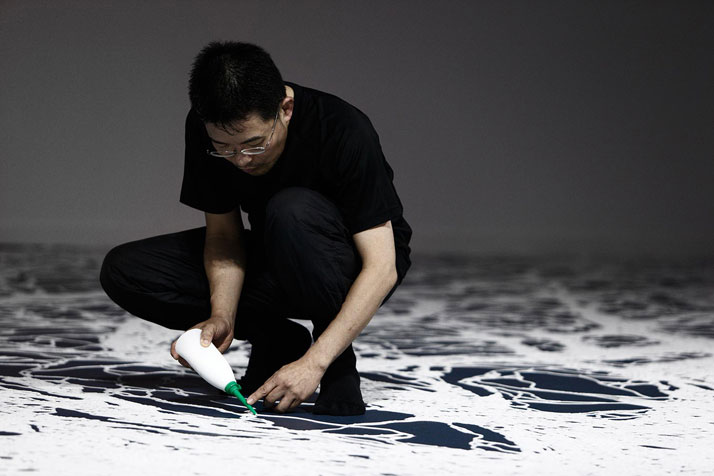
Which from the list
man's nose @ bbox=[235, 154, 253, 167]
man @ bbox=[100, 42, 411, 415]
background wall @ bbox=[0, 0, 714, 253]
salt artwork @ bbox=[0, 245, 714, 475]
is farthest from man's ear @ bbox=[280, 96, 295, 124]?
background wall @ bbox=[0, 0, 714, 253]

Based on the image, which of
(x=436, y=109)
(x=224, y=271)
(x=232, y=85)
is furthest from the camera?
(x=436, y=109)

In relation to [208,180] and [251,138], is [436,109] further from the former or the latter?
[251,138]

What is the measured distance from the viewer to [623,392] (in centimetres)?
193

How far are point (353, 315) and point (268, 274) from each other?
0.98 feet

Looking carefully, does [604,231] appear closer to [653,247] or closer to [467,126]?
[653,247]

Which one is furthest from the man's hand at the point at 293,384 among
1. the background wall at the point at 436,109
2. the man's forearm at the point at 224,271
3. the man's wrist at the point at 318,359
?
the background wall at the point at 436,109

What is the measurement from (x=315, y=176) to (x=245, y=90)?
0.28 metres

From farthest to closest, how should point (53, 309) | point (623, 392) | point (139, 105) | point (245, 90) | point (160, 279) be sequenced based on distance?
1. point (139, 105)
2. point (53, 309)
3. point (623, 392)
4. point (160, 279)
5. point (245, 90)

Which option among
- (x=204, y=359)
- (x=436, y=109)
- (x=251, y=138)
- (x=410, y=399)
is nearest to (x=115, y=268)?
(x=204, y=359)

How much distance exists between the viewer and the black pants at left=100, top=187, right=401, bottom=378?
1.57 meters

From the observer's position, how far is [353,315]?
1530 millimetres

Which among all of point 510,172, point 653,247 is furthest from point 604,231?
point 510,172

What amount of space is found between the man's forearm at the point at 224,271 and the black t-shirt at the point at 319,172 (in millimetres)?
70

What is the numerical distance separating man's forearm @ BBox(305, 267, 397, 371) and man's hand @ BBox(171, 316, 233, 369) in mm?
180
